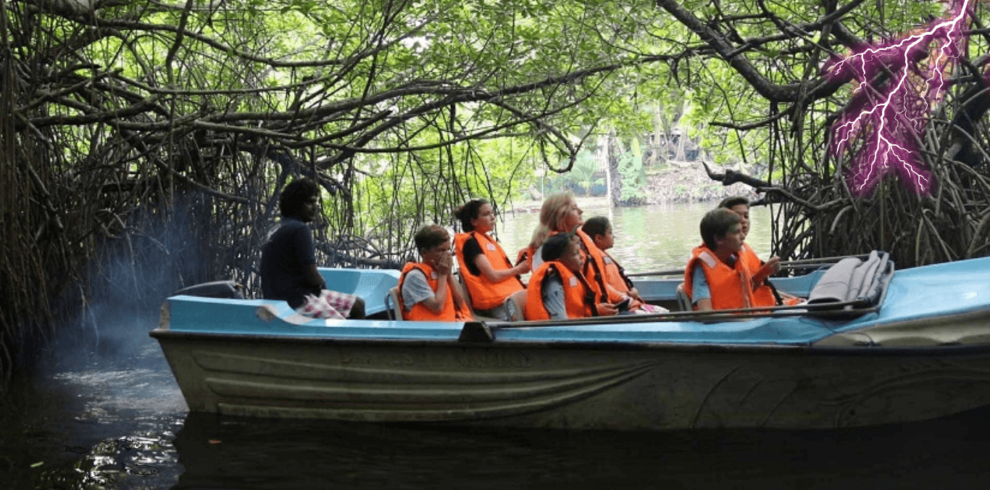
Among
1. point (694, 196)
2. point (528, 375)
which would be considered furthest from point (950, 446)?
point (694, 196)

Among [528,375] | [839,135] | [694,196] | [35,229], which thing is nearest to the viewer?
[528,375]

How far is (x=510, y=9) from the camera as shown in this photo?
7238 millimetres

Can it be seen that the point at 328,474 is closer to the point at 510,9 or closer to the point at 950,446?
the point at 950,446

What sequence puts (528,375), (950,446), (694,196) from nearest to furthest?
(950,446) → (528,375) → (694,196)

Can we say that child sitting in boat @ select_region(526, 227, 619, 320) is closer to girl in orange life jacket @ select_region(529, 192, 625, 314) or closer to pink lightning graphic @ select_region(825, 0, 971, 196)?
girl in orange life jacket @ select_region(529, 192, 625, 314)

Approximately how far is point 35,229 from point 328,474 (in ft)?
8.86

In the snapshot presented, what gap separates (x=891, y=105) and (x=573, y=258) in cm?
281

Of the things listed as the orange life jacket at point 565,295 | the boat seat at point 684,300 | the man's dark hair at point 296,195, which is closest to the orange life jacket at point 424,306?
the orange life jacket at point 565,295

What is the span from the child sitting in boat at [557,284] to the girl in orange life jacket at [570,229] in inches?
11.8

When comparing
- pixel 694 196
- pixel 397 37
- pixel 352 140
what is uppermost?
pixel 397 37

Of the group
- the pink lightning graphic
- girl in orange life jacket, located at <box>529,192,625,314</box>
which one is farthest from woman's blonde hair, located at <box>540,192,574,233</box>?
the pink lightning graphic

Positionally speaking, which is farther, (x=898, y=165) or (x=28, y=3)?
(x=898, y=165)

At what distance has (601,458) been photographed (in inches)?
183

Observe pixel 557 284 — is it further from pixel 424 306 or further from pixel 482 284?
pixel 482 284
